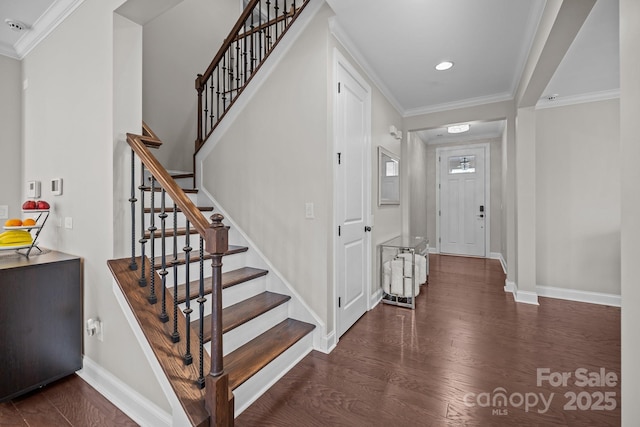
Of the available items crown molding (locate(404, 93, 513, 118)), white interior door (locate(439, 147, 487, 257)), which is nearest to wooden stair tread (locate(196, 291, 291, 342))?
crown molding (locate(404, 93, 513, 118))

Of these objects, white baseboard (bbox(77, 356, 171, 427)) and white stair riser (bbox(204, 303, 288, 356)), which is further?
white stair riser (bbox(204, 303, 288, 356))

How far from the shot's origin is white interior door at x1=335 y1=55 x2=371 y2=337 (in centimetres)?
259

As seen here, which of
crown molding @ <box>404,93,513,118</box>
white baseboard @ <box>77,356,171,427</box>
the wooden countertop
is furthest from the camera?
crown molding @ <box>404,93,513,118</box>

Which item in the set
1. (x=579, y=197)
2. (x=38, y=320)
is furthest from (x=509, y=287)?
(x=38, y=320)

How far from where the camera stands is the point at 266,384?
193cm

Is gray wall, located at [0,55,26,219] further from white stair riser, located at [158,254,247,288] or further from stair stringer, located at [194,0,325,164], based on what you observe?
white stair riser, located at [158,254,247,288]

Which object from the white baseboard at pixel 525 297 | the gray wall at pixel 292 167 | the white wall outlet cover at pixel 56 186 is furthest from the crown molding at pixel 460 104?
the white wall outlet cover at pixel 56 186

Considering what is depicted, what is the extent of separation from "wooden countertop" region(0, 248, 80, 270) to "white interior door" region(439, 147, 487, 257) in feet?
22.0

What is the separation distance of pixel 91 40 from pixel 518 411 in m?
3.60

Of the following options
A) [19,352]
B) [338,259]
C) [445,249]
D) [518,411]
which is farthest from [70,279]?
[445,249]

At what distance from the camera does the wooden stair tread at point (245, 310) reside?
6.46 ft

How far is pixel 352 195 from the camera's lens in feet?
9.31

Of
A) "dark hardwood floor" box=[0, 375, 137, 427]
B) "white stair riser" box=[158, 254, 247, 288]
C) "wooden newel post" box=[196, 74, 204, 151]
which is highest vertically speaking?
"wooden newel post" box=[196, 74, 204, 151]

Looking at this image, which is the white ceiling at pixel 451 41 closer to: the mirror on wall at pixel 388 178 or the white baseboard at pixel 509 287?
the mirror on wall at pixel 388 178
